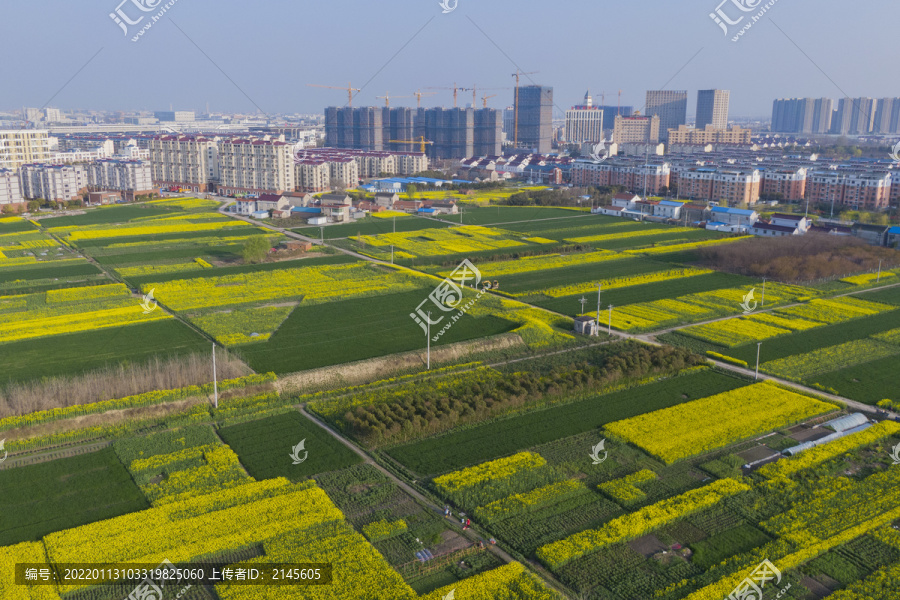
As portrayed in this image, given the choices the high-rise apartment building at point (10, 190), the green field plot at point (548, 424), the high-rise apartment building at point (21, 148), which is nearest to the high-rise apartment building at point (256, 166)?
the high-rise apartment building at point (10, 190)

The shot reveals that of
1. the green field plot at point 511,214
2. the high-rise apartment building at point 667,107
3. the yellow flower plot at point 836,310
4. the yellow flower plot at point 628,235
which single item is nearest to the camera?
the yellow flower plot at point 836,310

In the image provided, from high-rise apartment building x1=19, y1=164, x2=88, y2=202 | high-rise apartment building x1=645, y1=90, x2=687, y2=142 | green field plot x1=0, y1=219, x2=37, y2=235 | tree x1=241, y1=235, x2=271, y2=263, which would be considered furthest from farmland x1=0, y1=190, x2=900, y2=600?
high-rise apartment building x1=645, y1=90, x2=687, y2=142

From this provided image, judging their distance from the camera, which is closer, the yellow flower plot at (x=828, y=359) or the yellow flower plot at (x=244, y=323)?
the yellow flower plot at (x=828, y=359)

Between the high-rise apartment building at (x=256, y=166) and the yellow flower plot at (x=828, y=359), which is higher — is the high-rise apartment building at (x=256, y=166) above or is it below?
above

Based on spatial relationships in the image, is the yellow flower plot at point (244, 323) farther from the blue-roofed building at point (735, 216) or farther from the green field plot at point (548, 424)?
the blue-roofed building at point (735, 216)

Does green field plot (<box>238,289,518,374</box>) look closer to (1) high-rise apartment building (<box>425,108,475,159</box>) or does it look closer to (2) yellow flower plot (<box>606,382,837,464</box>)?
(2) yellow flower plot (<box>606,382,837,464</box>)

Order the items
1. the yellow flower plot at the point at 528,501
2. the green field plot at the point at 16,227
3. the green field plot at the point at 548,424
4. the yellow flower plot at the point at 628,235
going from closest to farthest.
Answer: the yellow flower plot at the point at 528,501
the green field plot at the point at 548,424
the yellow flower plot at the point at 628,235
the green field plot at the point at 16,227
